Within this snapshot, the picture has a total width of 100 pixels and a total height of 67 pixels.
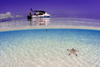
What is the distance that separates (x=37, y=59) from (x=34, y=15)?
81796 mm

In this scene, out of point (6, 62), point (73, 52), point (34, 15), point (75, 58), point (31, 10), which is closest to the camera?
point (6, 62)

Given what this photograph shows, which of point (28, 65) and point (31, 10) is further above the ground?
point (31, 10)

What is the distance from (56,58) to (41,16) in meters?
83.7

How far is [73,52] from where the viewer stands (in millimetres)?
5543

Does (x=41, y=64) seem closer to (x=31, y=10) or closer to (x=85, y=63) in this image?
(x=85, y=63)

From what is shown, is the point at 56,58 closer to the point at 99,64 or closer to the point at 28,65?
the point at 28,65

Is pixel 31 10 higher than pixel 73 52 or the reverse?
higher

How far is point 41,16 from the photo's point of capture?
282 feet

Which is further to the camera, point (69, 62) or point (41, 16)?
point (41, 16)

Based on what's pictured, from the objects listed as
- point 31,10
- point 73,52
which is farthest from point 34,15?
point 73,52

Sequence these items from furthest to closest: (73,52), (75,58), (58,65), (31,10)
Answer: (31,10)
(73,52)
(75,58)
(58,65)

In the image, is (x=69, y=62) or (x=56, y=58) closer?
(x=69, y=62)

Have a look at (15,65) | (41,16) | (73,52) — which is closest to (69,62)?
(73,52)

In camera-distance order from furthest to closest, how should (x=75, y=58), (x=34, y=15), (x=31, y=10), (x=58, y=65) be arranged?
(x=34, y=15) < (x=31, y=10) < (x=75, y=58) < (x=58, y=65)
